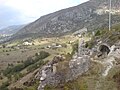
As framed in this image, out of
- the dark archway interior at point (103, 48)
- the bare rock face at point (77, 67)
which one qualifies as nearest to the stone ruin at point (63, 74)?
the bare rock face at point (77, 67)

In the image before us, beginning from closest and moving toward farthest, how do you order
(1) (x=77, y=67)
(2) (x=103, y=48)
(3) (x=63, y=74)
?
(3) (x=63, y=74)
(1) (x=77, y=67)
(2) (x=103, y=48)

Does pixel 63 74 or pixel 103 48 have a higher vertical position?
pixel 103 48

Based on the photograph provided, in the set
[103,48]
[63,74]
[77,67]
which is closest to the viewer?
[63,74]

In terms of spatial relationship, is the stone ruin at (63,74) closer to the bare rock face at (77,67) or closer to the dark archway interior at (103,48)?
the bare rock face at (77,67)

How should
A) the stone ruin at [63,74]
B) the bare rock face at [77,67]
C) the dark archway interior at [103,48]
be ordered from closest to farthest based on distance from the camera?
the stone ruin at [63,74], the bare rock face at [77,67], the dark archway interior at [103,48]

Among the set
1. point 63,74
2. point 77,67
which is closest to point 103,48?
point 77,67

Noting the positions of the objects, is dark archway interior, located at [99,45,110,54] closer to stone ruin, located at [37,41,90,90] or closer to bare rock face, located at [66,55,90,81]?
bare rock face, located at [66,55,90,81]

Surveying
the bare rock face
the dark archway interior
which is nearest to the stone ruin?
the bare rock face

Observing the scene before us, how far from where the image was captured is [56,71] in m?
38.6

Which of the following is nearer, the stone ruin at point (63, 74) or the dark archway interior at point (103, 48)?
the stone ruin at point (63, 74)

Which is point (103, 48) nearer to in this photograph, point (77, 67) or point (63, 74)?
point (77, 67)

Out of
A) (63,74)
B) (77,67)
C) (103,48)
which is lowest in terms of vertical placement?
(63,74)

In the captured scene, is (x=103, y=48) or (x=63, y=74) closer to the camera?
(x=63, y=74)

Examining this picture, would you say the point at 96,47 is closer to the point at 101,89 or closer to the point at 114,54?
the point at 114,54
